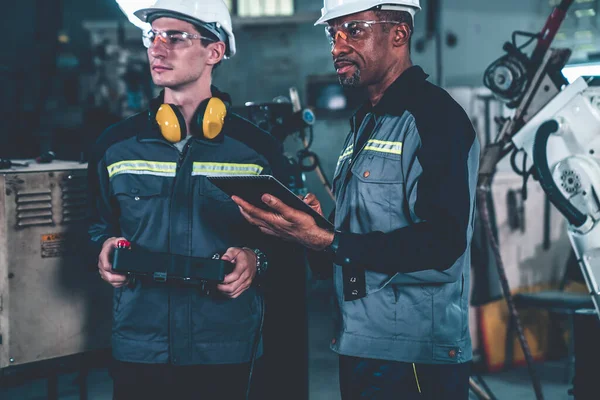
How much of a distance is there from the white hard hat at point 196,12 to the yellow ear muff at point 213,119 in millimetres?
234

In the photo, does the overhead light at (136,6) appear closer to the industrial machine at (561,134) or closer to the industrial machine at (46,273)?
the industrial machine at (46,273)

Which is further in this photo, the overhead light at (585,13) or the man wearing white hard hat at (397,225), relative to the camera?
the overhead light at (585,13)

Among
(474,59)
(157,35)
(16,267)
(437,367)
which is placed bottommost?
(437,367)

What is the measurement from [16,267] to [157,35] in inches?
32.4

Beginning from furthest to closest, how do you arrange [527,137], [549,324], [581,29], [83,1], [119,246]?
1. [83,1]
2. [581,29]
3. [549,324]
4. [527,137]
5. [119,246]

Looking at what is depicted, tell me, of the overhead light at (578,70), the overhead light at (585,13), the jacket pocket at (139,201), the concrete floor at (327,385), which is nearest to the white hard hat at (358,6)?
the jacket pocket at (139,201)

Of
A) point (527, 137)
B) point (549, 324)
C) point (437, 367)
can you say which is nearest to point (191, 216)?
point (437, 367)

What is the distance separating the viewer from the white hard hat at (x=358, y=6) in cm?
161

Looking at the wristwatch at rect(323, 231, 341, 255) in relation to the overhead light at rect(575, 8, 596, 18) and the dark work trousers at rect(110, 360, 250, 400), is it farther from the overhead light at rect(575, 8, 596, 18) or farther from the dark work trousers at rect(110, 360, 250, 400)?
the overhead light at rect(575, 8, 596, 18)

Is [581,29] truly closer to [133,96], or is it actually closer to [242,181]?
[133,96]

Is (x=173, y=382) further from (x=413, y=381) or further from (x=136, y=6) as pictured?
(x=136, y=6)

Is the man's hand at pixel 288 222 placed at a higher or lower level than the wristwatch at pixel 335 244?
higher

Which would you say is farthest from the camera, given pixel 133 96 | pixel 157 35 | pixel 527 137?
pixel 133 96

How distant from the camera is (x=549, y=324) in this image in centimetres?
428
